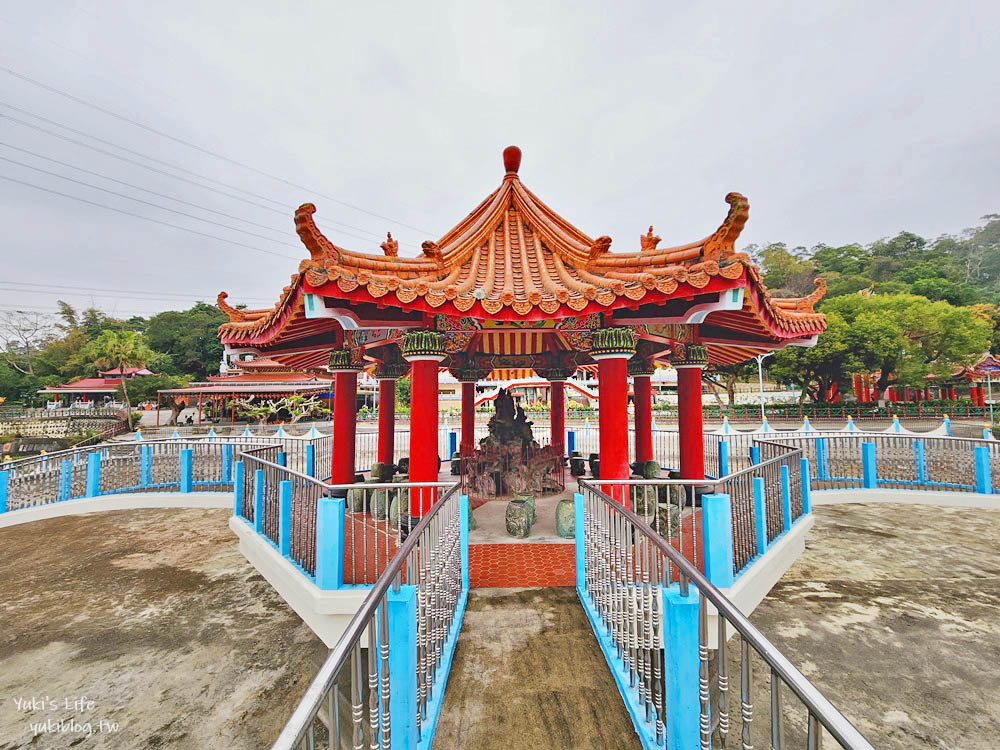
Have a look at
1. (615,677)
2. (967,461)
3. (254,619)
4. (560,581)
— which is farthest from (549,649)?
(967,461)

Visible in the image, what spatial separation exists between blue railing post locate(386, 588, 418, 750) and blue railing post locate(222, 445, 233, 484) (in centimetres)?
1297

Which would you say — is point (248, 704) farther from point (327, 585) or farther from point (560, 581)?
point (560, 581)

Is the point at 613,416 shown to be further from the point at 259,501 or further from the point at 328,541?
the point at 259,501

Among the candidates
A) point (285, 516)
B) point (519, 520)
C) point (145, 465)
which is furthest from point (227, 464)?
point (519, 520)

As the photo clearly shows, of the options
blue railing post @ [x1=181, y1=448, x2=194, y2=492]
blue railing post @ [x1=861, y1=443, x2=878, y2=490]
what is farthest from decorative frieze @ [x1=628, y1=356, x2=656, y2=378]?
blue railing post @ [x1=181, y1=448, x2=194, y2=492]

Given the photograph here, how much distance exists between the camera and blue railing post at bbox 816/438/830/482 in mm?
13047

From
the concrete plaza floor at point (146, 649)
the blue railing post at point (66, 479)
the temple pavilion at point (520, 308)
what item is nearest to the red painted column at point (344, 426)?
the temple pavilion at point (520, 308)

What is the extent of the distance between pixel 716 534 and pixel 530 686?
2.53m

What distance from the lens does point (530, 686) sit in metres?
3.83

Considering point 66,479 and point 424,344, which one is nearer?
point 424,344

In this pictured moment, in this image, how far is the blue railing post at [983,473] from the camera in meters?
11.0

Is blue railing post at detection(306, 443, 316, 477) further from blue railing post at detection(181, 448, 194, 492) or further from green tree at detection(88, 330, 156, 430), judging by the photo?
green tree at detection(88, 330, 156, 430)

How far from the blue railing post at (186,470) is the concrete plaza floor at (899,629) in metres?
13.9

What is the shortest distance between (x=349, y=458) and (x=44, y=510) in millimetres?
9264
